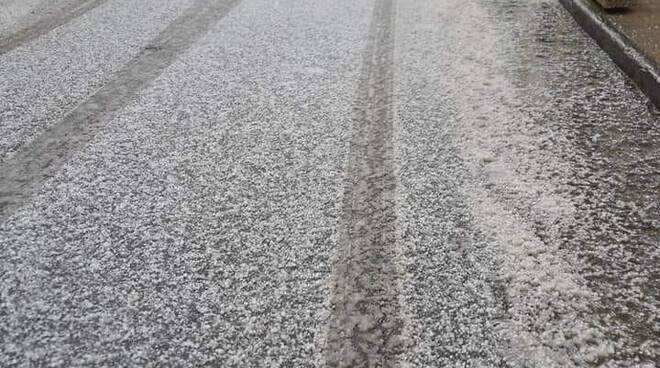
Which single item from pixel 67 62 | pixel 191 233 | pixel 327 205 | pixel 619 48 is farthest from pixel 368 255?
pixel 67 62

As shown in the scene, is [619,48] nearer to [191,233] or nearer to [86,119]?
[191,233]

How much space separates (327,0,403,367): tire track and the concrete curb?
1438mm

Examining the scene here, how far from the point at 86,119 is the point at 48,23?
6.43 feet

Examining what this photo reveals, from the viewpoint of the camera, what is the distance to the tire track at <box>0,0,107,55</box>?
3629mm

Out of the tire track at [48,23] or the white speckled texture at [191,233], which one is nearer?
the white speckled texture at [191,233]

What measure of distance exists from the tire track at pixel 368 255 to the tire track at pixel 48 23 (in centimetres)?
260

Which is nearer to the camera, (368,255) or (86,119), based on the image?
(368,255)

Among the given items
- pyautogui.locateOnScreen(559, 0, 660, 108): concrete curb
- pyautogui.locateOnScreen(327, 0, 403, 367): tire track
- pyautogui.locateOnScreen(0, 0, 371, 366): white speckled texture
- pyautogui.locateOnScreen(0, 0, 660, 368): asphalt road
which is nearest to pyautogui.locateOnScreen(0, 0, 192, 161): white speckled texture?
pyautogui.locateOnScreen(0, 0, 660, 368): asphalt road

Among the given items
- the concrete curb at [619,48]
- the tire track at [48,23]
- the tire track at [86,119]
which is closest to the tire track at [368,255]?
the tire track at [86,119]

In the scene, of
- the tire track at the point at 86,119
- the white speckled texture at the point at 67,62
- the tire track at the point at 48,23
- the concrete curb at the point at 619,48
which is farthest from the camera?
the tire track at the point at 48,23

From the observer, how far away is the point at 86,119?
8.65 ft

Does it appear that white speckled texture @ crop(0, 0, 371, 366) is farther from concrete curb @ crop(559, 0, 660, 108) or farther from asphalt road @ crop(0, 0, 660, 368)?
concrete curb @ crop(559, 0, 660, 108)

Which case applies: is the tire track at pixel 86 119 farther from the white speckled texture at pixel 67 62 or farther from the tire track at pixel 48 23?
the tire track at pixel 48 23

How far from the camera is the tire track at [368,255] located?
1.43 metres
